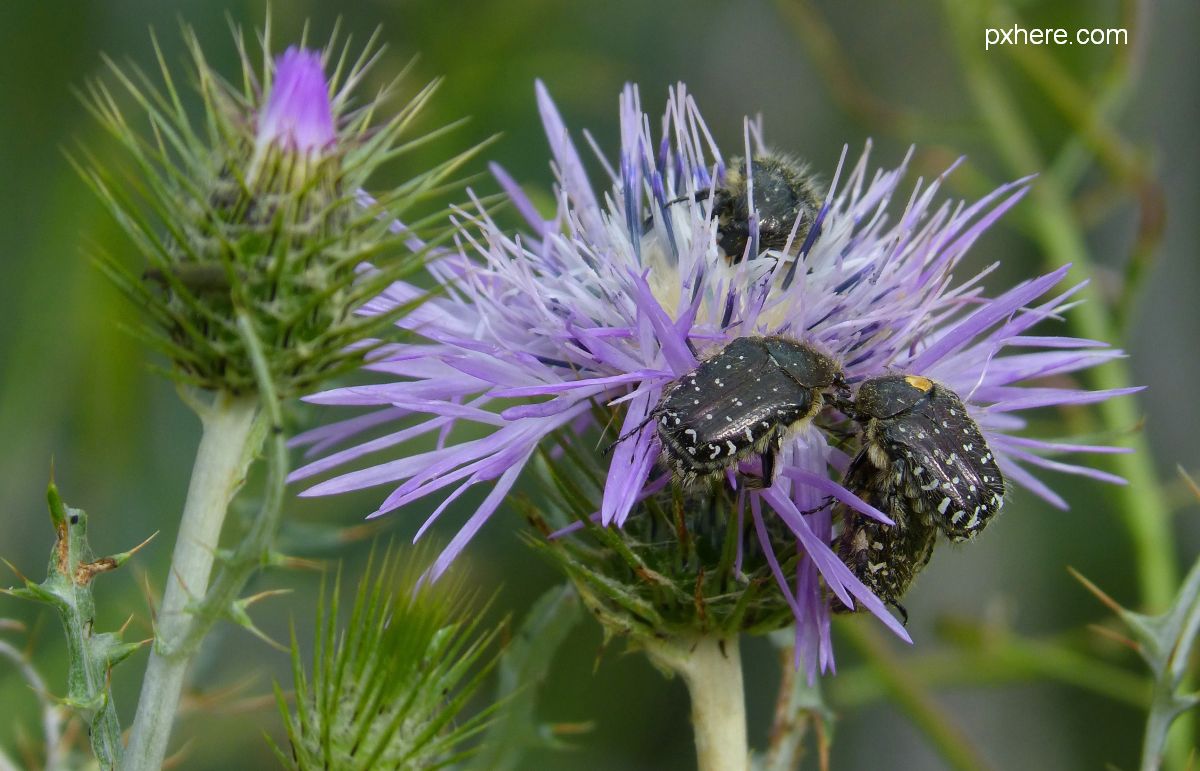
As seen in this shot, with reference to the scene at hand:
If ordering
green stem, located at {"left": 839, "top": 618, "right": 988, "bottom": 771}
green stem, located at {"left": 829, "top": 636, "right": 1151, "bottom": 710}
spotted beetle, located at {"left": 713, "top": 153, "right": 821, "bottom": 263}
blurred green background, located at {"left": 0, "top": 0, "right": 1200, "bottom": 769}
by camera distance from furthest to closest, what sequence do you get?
blurred green background, located at {"left": 0, "top": 0, "right": 1200, "bottom": 769} < green stem, located at {"left": 829, "top": 636, "right": 1151, "bottom": 710} < green stem, located at {"left": 839, "top": 618, "right": 988, "bottom": 771} < spotted beetle, located at {"left": 713, "top": 153, "right": 821, "bottom": 263}

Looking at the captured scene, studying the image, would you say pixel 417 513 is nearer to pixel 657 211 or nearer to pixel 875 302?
pixel 657 211

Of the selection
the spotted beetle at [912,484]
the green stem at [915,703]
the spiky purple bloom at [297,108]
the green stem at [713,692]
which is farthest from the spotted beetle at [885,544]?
the spiky purple bloom at [297,108]

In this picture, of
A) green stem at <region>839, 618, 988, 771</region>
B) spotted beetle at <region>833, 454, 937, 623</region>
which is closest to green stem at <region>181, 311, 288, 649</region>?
spotted beetle at <region>833, 454, 937, 623</region>

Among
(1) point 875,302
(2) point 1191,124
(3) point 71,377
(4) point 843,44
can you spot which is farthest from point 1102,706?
(3) point 71,377

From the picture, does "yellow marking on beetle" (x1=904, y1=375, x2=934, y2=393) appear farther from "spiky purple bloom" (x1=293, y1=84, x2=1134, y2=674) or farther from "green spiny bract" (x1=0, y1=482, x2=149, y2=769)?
"green spiny bract" (x1=0, y1=482, x2=149, y2=769)

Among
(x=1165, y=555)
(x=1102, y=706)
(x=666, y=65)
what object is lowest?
(x=1102, y=706)

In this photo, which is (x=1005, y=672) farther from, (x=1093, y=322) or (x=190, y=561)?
(x=190, y=561)

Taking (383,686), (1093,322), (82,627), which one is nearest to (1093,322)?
(1093,322)
